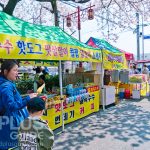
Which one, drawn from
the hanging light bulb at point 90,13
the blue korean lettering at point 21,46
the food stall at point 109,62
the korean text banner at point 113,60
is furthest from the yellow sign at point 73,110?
the hanging light bulb at point 90,13

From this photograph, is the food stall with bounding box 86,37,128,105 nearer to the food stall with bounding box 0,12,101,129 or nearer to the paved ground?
the food stall with bounding box 0,12,101,129

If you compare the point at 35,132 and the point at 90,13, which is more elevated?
the point at 90,13

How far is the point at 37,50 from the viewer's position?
5.28m

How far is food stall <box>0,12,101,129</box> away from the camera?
15.5 feet

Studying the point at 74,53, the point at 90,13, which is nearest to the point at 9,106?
the point at 74,53

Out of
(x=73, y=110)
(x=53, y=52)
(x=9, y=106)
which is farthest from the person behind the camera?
(x=73, y=110)

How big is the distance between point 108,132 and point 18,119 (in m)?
3.74

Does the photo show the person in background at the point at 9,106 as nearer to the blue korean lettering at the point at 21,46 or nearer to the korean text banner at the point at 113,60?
the blue korean lettering at the point at 21,46

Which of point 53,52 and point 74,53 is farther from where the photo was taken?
point 74,53

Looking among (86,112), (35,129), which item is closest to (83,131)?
(86,112)

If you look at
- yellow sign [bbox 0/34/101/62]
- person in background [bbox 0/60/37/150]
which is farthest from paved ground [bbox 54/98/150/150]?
person in background [bbox 0/60/37/150]

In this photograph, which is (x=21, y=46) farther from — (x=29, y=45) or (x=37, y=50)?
(x=37, y=50)

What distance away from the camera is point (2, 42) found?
430 cm

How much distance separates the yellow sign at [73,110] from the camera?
22.1 ft
